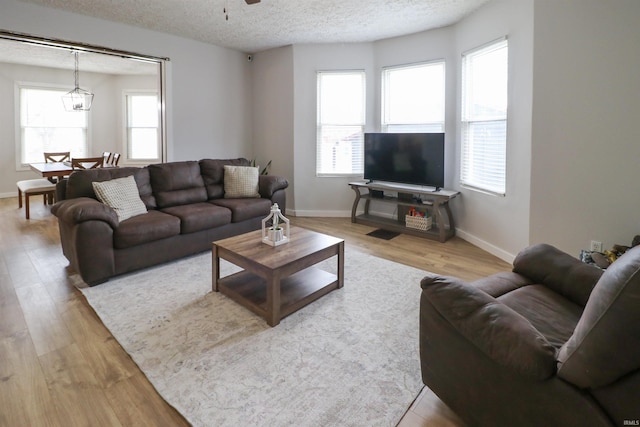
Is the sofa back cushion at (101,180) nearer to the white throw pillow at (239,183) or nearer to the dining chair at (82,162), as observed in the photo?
the white throw pillow at (239,183)

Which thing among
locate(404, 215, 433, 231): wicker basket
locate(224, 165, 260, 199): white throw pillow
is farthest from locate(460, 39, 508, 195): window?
locate(224, 165, 260, 199): white throw pillow

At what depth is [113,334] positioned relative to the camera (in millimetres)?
2318

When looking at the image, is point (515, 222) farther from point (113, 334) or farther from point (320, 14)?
point (113, 334)

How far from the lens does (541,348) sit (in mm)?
1222

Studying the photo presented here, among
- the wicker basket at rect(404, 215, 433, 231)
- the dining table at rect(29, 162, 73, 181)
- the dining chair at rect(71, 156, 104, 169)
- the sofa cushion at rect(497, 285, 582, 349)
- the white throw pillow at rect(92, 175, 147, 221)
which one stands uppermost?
the dining chair at rect(71, 156, 104, 169)

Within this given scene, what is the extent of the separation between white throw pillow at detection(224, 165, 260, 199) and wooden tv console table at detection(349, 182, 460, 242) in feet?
4.96

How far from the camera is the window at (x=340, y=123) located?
5551 millimetres

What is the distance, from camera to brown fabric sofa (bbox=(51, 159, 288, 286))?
3.02m

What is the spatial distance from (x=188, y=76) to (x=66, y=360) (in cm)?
450

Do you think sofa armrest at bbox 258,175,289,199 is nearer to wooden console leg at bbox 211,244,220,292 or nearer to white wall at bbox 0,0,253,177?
white wall at bbox 0,0,253,177

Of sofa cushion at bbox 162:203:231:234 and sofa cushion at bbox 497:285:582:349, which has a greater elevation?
sofa cushion at bbox 162:203:231:234

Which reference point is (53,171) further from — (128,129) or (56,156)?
(128,129)

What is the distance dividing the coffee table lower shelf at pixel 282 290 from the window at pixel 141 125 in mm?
6580

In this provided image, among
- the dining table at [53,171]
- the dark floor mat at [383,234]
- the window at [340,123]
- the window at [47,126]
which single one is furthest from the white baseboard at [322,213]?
the window at [47,126]
